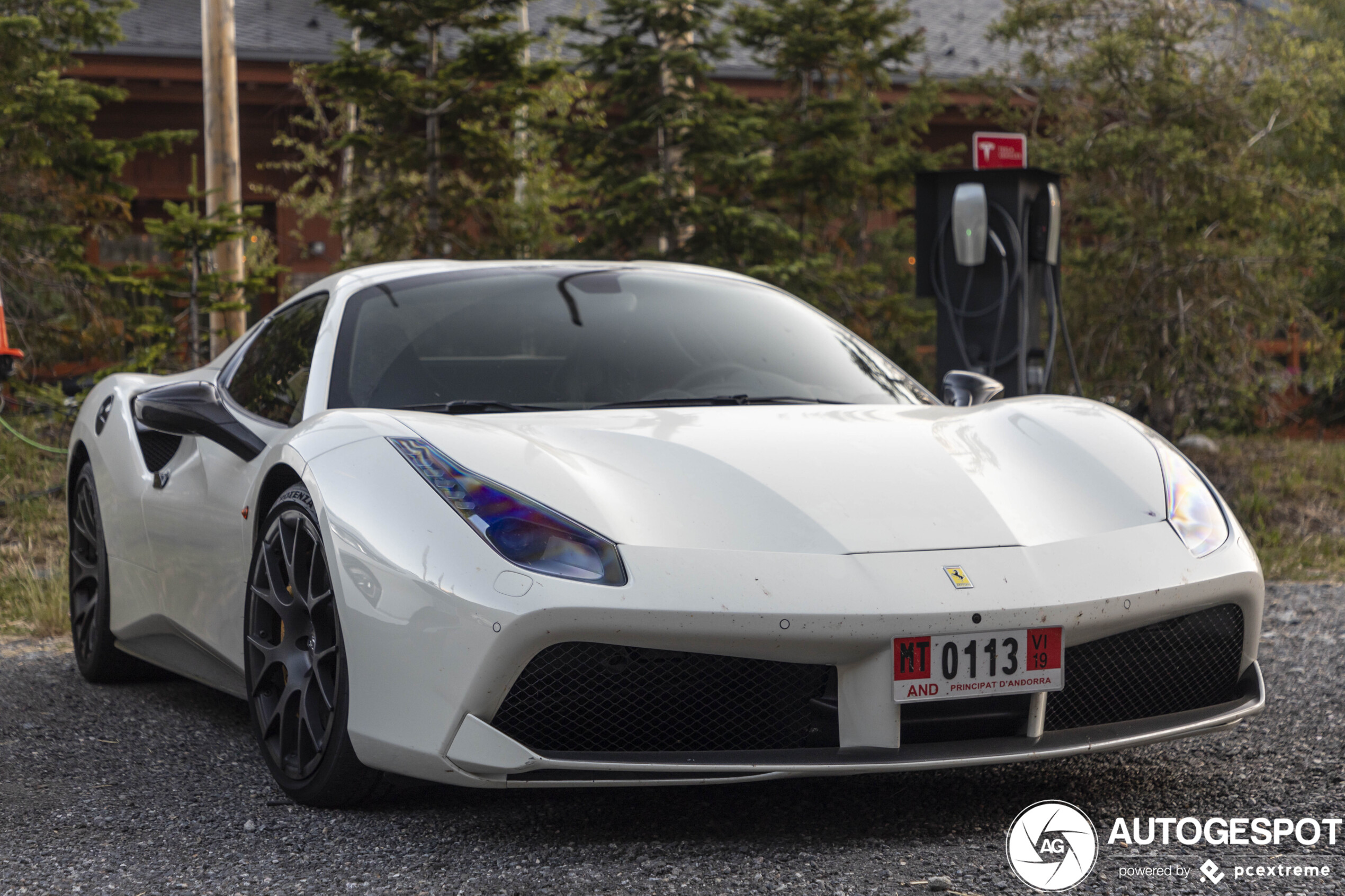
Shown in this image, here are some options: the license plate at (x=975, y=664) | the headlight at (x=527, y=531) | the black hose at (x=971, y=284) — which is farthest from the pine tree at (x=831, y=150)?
the license plate at (x=975, y=664)

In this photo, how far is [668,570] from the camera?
2486 millimetres

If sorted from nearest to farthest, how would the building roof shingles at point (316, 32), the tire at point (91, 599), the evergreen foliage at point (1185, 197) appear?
the tire at point (91, 599), the evergreen foliage at point (1185, 197), the building roof shingles at point (316, 32)

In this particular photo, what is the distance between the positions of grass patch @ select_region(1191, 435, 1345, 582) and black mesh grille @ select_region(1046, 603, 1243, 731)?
12.4 feet

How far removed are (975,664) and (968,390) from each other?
1.52m

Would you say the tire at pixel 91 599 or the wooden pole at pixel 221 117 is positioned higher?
the wooden pole at pixel 221 117

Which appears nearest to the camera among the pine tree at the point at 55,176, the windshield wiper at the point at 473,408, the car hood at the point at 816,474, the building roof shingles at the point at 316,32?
the car hood at the point at 816,474

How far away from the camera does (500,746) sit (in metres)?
2.48

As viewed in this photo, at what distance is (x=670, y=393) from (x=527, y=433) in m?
0.62

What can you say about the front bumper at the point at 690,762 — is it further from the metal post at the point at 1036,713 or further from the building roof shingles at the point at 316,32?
the building roof shingles at the point at 316,32

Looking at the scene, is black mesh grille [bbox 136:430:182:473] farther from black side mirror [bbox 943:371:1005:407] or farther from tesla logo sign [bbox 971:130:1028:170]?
tesla logo sign [bbox 971:130:1028:170]

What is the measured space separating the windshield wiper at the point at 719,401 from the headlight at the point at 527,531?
68 centimetres

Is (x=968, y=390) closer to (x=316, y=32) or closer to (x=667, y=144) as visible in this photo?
(x=667, y=144)

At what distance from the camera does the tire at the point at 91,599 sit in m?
4.36

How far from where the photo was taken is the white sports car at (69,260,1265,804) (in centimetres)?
248
